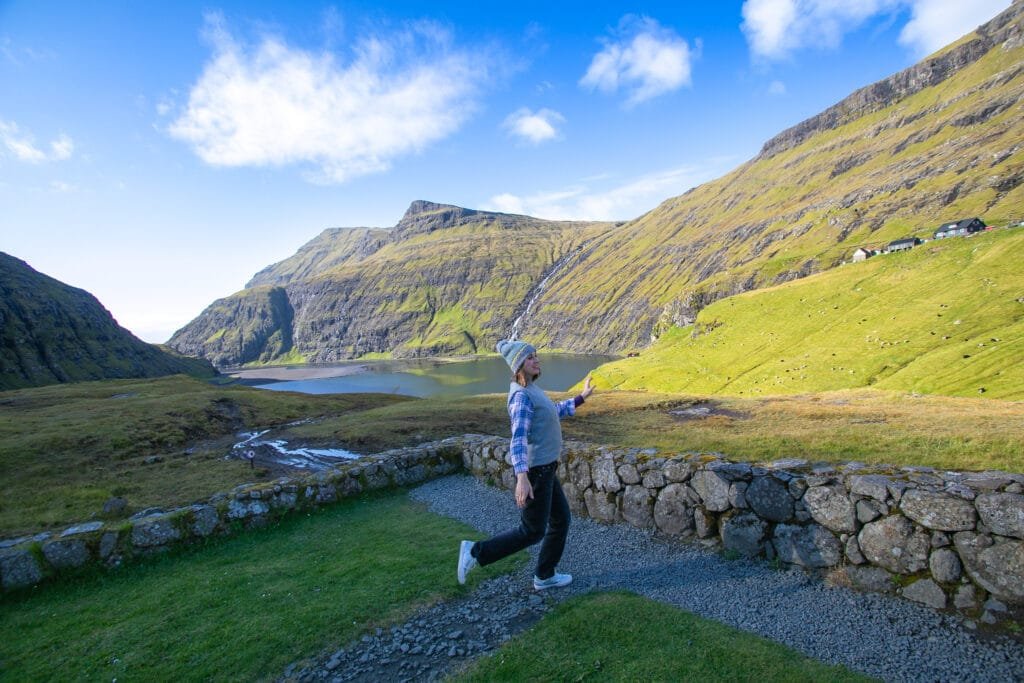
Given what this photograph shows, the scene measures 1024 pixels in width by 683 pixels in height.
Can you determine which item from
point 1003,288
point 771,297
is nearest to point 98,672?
point 1003,288

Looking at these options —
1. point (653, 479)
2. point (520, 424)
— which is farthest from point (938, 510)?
point (520, 424)

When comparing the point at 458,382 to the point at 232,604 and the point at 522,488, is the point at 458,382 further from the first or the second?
the point at 522,488

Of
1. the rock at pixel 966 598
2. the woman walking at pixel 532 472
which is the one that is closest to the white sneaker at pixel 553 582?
the woman walking at pixel 532 472

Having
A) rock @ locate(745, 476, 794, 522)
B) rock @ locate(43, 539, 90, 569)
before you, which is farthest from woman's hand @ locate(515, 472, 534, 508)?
rock @ locate(43, 539, 90, 569)

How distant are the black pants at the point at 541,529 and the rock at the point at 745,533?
351 cm

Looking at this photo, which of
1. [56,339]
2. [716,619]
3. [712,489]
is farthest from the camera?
[56,339]

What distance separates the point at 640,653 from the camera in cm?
639

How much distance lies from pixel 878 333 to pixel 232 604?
66.2 metres

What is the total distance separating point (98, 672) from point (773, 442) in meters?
21.3

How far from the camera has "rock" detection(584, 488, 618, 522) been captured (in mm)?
11500

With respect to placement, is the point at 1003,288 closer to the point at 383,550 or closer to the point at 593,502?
the point at 593,502

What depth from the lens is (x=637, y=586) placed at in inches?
336

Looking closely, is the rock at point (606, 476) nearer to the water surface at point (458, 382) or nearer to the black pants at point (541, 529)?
the black pants at point (541, 529)

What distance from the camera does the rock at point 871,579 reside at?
24.2 ft
